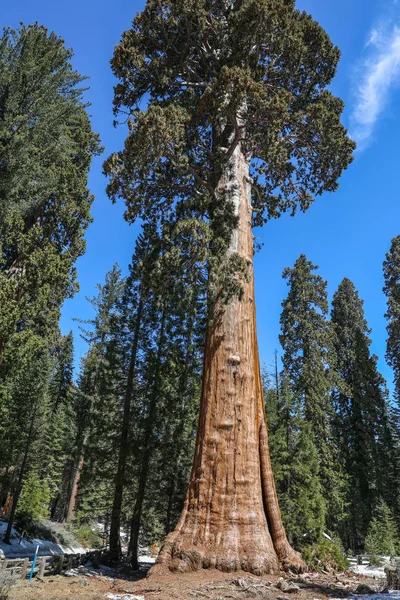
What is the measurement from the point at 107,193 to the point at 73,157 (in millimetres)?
5097

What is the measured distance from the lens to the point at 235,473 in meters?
7.20

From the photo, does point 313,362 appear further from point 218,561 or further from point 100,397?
point 218,561

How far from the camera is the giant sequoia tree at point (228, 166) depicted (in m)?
7.05

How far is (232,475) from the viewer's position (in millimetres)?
7188

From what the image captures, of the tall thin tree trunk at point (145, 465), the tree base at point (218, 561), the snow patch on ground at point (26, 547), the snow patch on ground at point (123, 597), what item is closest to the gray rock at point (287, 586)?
the tree base at point (218, 561)

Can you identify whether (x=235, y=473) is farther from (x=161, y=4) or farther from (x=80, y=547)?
(x=80, y=547)

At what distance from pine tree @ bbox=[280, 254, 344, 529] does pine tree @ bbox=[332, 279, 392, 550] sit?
4.02 metres

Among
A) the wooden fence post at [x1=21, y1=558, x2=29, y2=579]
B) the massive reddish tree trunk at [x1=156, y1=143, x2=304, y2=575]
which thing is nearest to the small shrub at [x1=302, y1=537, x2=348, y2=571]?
the massive reddish tree trunk at [x1=156, y1=143, x2=304, y2=575]

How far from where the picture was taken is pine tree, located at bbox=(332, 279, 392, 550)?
92.5 ft

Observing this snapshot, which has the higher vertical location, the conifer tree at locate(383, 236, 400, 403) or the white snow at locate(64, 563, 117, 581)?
the conifer tree at locate(383, 236, 400, 403)

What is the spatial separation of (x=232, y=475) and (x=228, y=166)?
276 inches

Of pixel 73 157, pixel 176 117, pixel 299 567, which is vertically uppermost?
pixel 73 157

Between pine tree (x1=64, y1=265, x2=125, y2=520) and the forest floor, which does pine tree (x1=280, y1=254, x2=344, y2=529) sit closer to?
pine tree (x1=64, y1=265, x2=125, y2=520)

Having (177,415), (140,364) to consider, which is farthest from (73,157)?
(177,415)
